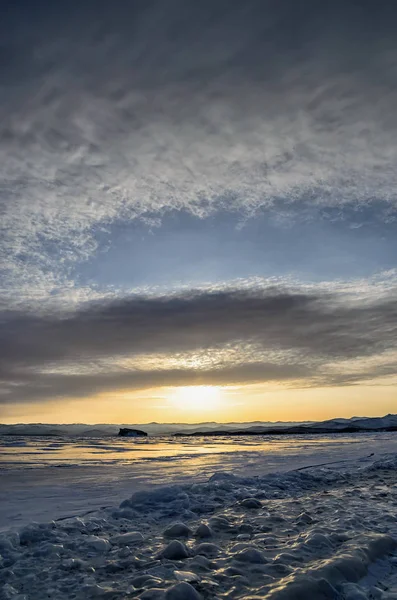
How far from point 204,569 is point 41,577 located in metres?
1.32

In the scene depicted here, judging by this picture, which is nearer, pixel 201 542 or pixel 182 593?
pixel 182 593

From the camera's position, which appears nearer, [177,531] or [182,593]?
[182,593]

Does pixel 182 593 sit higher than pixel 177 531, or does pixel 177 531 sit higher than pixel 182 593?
pixel 182 593

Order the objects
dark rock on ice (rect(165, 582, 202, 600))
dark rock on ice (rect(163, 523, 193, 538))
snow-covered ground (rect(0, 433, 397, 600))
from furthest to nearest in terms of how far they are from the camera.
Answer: dark rock on ice (rect(163, 523, 193, 538)) → snow-covered ground (rect(0, 433, 397, 600)) → dark rock on ice (rect(165, 582, 202, 600))

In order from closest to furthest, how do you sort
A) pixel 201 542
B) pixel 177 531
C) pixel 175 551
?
pixel 175 551 < pixel 201 542 < pixel 177 531

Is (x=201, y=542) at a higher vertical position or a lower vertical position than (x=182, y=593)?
lower

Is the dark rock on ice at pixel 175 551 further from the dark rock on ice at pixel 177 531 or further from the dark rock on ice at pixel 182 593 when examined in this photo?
the dark rock on ice at pixel 182 593

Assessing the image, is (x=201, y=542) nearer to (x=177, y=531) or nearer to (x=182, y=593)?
(x=177, y=531)

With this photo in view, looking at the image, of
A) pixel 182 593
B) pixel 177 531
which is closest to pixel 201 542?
pixel 177 531

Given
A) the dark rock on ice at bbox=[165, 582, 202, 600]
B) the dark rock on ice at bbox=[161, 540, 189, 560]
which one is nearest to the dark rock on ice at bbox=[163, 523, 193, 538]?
the dark rock on ice at bbox=[161, 540, 189, 560]

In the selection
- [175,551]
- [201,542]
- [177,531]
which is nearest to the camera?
[175,551]

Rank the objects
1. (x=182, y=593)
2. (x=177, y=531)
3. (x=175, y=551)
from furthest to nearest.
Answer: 1. (x=177, y=531)
2. (x=175, y=551)
3. (x=182, y=593)

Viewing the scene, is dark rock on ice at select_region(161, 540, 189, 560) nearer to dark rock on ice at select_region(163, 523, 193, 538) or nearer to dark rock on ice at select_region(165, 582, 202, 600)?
dark rock on ice at select_region(163, 523, 193, 538)

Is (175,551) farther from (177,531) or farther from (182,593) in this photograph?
(182,593)
